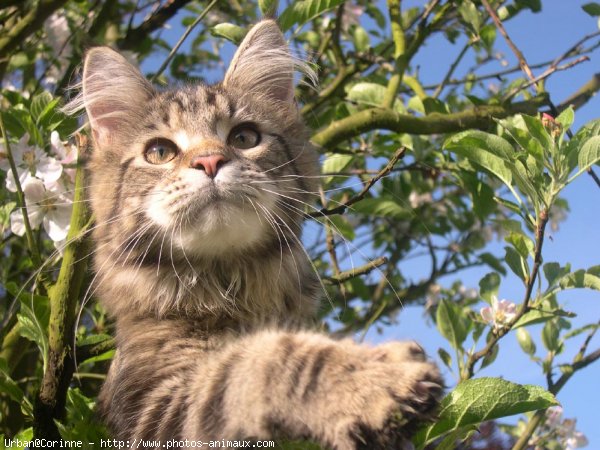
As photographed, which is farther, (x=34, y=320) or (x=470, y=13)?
(x=470, y=13)

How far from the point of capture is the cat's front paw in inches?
44.2

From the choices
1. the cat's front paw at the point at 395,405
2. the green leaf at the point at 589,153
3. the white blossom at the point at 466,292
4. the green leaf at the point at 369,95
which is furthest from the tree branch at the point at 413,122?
the white blossom at the point at 466,292

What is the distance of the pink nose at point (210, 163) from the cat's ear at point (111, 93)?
508mm

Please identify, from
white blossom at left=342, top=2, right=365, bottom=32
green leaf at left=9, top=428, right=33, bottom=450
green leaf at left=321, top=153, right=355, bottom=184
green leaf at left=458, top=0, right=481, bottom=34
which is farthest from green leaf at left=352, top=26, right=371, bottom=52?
green leaf at left=9, top=428, right=33, bottom=450

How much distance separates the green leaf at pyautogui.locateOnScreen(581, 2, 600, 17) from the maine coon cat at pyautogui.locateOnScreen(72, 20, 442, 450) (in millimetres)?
1187

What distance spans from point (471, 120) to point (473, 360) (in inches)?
37.9

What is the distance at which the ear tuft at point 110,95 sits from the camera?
2.20 meters

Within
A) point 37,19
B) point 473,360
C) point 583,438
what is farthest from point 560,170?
point 37,19

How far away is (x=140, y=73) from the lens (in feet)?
7.47

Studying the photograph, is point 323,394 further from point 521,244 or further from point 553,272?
point 553,272

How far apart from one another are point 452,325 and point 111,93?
1302mm

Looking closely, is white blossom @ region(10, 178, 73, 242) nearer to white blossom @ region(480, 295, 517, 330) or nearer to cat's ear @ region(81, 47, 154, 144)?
cat's ear @ region(81, 47, 154, 144)

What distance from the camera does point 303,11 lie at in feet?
7.58

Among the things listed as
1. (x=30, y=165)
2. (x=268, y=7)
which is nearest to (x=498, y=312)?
(x=268, y=7)
